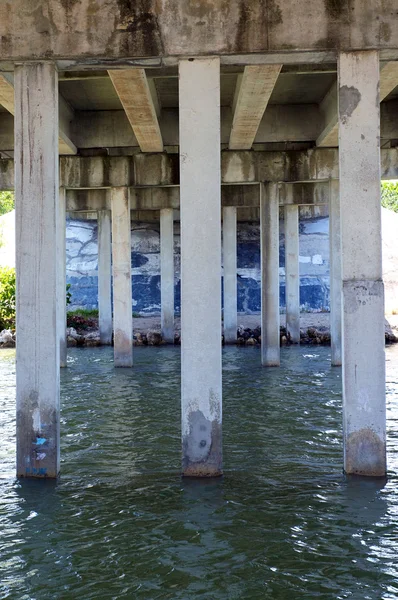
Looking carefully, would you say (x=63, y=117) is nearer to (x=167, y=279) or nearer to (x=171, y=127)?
(x=171, y=127)

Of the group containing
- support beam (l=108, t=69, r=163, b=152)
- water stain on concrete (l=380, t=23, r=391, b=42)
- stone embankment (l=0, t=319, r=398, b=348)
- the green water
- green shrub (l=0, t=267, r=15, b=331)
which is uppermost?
support beam (l=108, t=69, r=163, b=152)

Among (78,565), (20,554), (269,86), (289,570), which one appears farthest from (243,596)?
(269,86)

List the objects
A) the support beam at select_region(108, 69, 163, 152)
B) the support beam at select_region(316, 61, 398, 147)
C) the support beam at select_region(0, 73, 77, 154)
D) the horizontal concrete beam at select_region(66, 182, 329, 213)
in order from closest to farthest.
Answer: the support beam at select_region(108, 69, 163, 152)
the support beam at select_region(316, 61, 398, 147)
the support beam at select_region(0, 73, 77, 154)
the horizontal concrete beam at select_region(66, 182, 329, 213)

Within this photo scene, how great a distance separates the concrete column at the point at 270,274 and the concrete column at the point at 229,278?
597 centimetres

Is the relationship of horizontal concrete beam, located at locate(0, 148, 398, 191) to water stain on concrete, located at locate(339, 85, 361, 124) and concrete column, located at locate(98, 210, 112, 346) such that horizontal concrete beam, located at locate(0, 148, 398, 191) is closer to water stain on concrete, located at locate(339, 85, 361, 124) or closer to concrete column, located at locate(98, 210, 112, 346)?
concrete column, located at locate(98, 210, 112, 346)

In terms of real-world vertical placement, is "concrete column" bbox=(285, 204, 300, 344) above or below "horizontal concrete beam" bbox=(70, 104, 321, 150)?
below

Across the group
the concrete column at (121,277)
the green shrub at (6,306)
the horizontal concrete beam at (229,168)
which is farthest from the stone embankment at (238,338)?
the horizontal concrete beam at (229,168)

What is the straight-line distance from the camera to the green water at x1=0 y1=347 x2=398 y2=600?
535 centimetres

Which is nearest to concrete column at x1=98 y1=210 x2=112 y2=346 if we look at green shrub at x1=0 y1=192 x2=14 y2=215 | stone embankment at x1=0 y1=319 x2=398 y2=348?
stone embankment at x1=0 y1=319 x2=398 y2=348

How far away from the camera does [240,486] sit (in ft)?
25.3

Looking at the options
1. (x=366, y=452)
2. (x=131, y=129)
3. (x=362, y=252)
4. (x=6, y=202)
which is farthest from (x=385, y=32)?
(x=6, y=202)

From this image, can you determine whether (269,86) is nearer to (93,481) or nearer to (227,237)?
(93,481)

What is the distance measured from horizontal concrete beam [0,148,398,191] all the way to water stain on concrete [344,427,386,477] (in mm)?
9766

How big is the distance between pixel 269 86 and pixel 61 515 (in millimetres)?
7424
